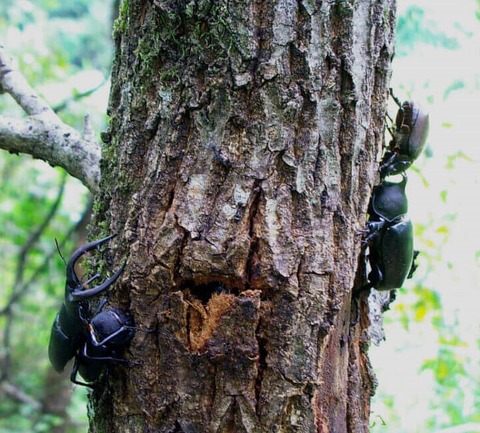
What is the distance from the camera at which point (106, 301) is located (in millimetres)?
1593

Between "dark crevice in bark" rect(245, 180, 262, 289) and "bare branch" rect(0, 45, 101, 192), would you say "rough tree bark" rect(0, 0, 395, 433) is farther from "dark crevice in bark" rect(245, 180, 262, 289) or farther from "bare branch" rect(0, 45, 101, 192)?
"bare branch" rect(0, 45, 101, 192)

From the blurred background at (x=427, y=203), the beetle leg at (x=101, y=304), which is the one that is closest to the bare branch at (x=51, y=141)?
the beetle leg at (x=101, y=304)

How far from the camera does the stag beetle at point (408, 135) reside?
2256 millimetres

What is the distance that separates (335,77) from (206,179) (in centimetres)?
45

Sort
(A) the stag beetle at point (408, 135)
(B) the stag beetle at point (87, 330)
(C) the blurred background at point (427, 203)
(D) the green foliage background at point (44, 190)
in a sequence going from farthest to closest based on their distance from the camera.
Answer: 1. (D) the green foliage background at point (44, 190)
2. (C) the blurred background at point (427, 203)
3. (A) the stag beetle at point (408, 135)
4. (B) the stag beetle at point (87, 330)

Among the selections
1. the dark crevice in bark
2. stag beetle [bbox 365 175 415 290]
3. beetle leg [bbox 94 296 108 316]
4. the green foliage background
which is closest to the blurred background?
the green foliage background

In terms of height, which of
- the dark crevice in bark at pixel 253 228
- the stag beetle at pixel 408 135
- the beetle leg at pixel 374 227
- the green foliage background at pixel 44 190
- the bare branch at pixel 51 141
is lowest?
the dark crevice in bark at pixel 253 228

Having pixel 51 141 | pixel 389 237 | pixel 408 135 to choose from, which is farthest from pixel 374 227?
pixel 51 141

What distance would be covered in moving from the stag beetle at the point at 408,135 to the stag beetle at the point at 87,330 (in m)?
1.30

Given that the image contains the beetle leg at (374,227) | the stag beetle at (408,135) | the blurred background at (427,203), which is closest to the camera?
the beetle leg at (374,227)

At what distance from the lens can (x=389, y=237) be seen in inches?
80.4

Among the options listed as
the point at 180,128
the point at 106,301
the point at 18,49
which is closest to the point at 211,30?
the point at 180,128

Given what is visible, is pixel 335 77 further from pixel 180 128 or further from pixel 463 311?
pixel 463 311

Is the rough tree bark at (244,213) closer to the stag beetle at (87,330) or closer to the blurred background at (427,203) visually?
the stag beetle at (87,330)
